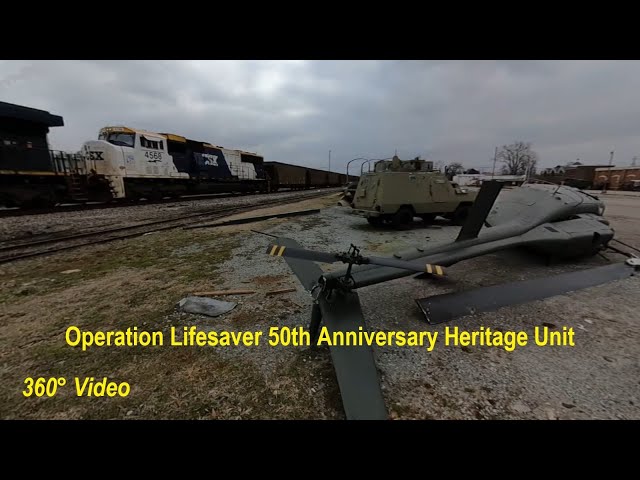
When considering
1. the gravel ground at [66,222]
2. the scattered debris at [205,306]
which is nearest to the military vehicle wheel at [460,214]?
the scattered debris at [205,306]

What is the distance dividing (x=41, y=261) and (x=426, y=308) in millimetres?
8852

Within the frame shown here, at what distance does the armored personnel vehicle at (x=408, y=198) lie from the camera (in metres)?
10.7

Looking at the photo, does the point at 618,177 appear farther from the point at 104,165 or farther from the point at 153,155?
the point at 104,165

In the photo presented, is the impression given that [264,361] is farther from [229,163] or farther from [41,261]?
[229,163]

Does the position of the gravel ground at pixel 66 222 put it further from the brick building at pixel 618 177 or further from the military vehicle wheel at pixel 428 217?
the brick building at pixel 618 177

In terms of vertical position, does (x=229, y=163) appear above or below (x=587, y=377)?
above

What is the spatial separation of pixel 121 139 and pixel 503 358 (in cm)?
2056

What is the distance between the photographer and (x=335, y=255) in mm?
2920

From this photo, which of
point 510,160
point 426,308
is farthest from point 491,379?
point 510,160

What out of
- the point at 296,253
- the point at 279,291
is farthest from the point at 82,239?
the point at 296,253

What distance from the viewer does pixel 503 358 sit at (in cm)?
327

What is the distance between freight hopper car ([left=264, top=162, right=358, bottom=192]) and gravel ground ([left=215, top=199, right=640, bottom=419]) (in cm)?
3082

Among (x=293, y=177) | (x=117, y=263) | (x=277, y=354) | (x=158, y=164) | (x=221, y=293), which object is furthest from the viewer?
(x=293, y=177)
